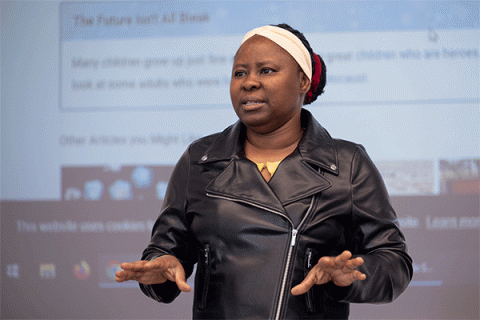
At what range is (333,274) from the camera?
1.20 meters

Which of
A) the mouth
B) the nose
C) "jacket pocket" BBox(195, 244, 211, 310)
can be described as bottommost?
"jacket pocket" BBox(195, 244, 211, 310)

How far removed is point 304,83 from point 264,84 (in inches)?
6.7

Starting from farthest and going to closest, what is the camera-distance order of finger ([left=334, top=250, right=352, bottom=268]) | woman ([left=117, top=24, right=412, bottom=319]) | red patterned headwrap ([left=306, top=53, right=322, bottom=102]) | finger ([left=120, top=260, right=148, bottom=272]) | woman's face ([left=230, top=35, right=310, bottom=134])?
red patterned headwrap ([left=306, top=53, right=322, bottom=102]) < woman's face ([left=230, top=35, right=310, bottom=134]) < woman ([left=117, top=24, right=412, bottom=319]) < finger ([left=120, top=260, right=148, bottom=272]) < finger ([left=334, top=250, right=352, bottom=268])

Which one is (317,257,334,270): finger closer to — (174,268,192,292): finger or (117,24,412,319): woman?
(117,24,412,319): woman

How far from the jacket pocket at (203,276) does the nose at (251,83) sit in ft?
1.50

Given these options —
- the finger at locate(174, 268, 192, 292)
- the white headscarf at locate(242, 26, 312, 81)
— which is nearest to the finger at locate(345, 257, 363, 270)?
the finger at locate(174, 268, 192, 292)

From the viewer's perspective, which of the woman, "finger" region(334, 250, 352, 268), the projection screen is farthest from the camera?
the projection screen

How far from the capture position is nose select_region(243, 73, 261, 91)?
143 centimetres

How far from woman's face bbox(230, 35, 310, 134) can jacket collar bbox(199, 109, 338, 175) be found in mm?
86

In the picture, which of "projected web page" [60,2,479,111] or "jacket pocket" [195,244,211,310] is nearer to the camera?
"jacket pocket" [195,244,211,310]

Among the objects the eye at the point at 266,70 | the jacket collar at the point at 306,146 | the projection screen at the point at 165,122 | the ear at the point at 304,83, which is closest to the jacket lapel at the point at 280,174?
the jacket collar at the point at 306,146

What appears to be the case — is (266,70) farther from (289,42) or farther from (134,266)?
(134,266)

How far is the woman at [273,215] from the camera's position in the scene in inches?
52.7

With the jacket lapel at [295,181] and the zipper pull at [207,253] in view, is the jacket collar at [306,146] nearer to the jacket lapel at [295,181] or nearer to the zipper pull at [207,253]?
the jacket lapel at [295,181]
